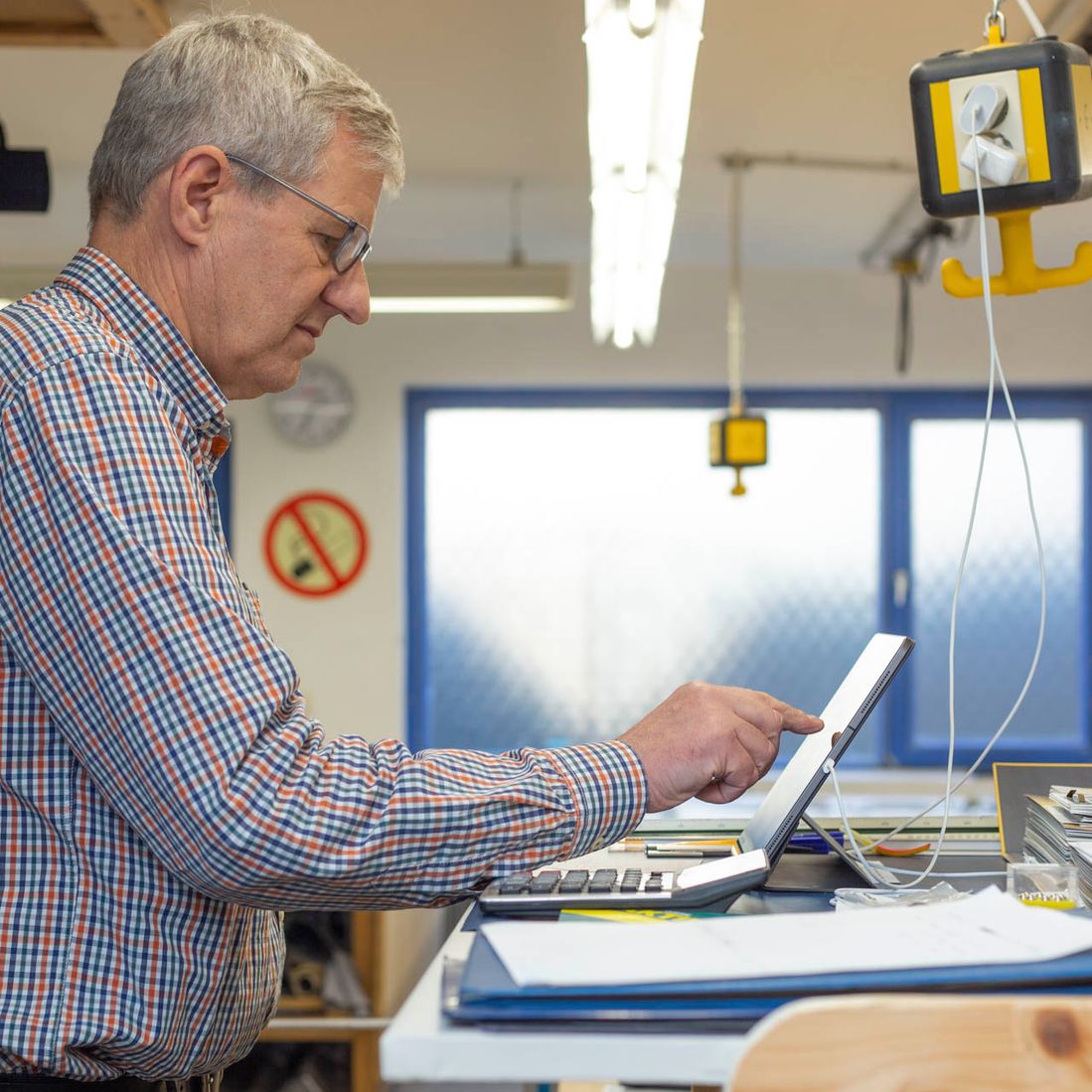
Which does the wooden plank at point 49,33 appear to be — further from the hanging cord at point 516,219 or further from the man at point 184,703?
the hanging cord at point 516,219

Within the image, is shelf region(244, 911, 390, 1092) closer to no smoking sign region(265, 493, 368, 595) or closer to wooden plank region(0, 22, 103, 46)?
Result: no smoking sign region(265, 493, 368, 595)

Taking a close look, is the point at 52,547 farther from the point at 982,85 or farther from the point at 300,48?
the point at 982,85

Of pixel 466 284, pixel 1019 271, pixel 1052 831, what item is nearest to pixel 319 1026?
pixel 466 284

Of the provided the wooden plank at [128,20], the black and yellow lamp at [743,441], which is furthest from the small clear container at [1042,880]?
the black and yellow lamp at [743,441]

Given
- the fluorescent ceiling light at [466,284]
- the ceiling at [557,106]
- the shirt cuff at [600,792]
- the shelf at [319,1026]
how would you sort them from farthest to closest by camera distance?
the fluorescent ceiling light at [466,284] < the shelf at [319,1026] < the ceiling at [557,106] < the shirt cuff at [600,792]

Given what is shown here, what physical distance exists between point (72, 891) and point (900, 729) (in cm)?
441

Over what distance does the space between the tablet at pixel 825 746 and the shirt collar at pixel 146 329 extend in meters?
0.57

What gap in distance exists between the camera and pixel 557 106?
329 cm

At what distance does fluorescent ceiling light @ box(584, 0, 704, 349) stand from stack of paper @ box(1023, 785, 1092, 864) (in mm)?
1201

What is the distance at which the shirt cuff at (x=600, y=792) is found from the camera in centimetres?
98

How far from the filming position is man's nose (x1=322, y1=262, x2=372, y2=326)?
1.21 meters

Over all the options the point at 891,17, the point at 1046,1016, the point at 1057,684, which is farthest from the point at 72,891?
the point at 1057,684

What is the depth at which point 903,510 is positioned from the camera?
504 centimetres

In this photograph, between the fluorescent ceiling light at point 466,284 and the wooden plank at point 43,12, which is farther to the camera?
the fluorescent ceiling light at point 466,284
